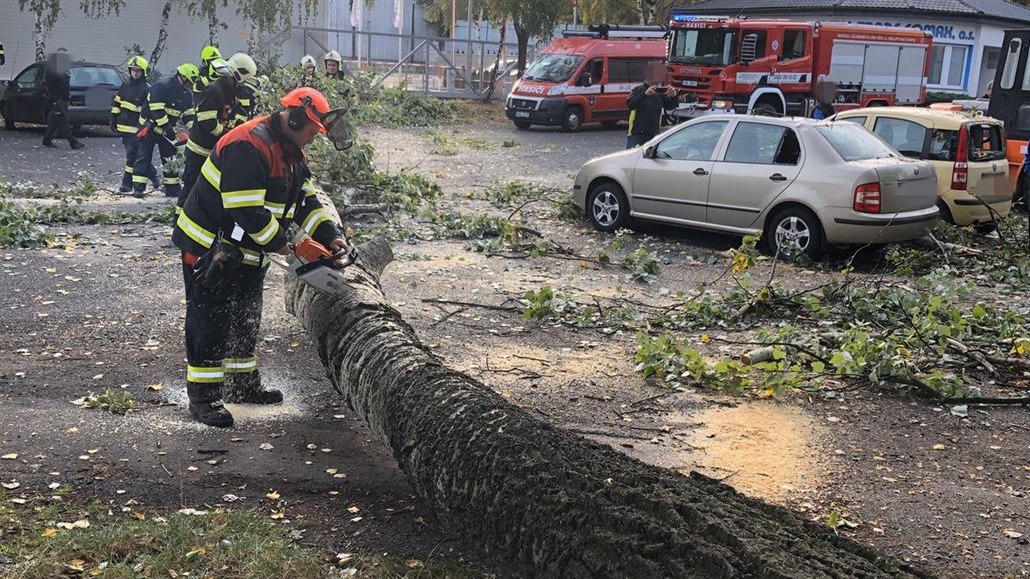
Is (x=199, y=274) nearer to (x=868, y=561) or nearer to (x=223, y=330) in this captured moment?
(x=223, y=330)

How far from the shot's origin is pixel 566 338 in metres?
7.15

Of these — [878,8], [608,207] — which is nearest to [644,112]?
[608,207]

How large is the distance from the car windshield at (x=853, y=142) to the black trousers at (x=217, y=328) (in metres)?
6.72

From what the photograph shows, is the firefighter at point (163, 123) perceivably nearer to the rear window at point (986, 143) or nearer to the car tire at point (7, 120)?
the rear window at point (986, 143)

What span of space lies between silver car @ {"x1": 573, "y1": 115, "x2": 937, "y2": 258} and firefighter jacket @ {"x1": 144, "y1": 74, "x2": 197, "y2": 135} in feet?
18.5

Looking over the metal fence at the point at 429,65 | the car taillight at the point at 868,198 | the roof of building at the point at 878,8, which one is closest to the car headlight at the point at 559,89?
the metal fence at the point at 429,65

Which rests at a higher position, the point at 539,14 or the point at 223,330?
the point at 539,14

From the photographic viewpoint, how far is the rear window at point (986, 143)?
11.2 metres

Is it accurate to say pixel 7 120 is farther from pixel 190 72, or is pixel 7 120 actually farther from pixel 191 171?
pixel 191 171

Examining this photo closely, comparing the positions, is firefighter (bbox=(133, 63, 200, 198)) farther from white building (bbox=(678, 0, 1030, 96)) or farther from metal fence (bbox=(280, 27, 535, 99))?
white building (bbox=(678, 0, 1030, 96))

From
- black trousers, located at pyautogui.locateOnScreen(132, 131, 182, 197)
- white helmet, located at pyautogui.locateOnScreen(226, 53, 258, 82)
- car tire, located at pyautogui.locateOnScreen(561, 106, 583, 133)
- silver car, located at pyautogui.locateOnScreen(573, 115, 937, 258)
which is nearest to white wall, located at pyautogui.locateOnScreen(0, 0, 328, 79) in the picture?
car tire, located at pyautogui.locateOnScreen(561, 106, 583, 133)

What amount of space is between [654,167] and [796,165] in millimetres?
1740

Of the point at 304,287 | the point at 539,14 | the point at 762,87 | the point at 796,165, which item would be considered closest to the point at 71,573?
the point at 304,287

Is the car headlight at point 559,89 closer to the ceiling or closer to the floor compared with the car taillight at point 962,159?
closer to the ceiling
